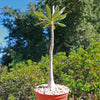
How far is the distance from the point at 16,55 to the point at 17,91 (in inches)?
160

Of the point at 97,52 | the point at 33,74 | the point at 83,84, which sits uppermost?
the point at 97,52

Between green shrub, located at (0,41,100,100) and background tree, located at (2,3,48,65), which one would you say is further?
background tree, located at (2,3,48,65)

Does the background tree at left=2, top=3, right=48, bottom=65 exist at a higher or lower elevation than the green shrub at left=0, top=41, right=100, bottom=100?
higher

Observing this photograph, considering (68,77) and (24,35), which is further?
(24,35)

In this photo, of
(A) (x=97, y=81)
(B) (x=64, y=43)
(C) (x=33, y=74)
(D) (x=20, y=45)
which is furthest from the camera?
(D) (x=20, y=45)

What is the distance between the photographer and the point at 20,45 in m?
7.41

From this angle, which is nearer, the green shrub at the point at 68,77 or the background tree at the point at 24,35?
the green shrub at the point at 68,77

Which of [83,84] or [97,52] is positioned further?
Answer: [97,52]

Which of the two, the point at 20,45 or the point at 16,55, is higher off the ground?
the point at 20,45

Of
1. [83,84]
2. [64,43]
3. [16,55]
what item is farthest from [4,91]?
[64,43]

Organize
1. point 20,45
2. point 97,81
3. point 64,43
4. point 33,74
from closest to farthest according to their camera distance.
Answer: point 97,81
point 33,74
point 64,43
point 20,45

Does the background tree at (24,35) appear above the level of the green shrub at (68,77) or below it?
above

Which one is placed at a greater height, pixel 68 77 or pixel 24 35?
pixel 24 35

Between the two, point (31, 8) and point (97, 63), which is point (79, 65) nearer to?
point (97, 63)
